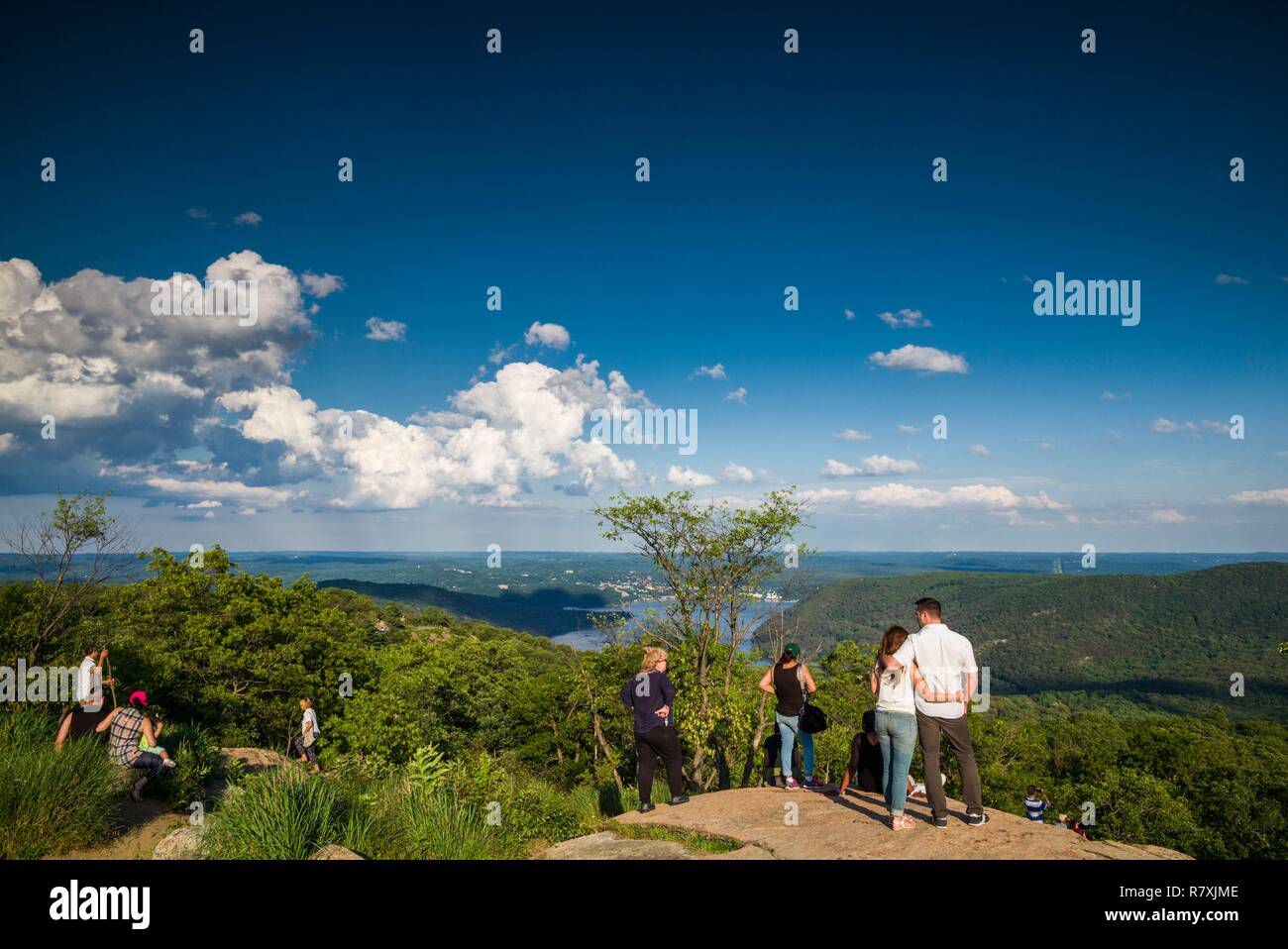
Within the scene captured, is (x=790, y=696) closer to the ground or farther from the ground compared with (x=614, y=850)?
farther from the ground

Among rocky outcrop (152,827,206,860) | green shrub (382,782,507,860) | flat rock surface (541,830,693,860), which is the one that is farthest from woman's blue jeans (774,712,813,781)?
rocky outcrop (152,827,206,860)

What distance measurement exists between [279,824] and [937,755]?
633 cm

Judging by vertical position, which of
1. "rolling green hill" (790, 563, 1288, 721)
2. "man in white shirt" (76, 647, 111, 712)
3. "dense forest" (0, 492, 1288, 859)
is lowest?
"rolling green hill" (790, 563, 1288, 721)

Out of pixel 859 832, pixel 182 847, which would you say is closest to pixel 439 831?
pixel 182 847

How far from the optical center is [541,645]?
267 feet

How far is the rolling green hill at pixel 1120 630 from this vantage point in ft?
332

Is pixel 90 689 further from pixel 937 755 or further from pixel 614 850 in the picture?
pixel 937 755

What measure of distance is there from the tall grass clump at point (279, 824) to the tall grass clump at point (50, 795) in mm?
1662

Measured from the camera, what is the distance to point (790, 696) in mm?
8297

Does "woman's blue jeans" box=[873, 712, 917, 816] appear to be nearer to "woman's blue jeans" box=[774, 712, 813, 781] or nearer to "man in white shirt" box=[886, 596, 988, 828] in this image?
"man in white shirt" box=[886, 596, 988, 828]

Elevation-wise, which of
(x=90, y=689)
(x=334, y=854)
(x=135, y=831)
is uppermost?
(x=90, y=689)

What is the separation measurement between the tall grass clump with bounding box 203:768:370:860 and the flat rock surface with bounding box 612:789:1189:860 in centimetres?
323

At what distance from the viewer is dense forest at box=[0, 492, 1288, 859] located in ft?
19.9
